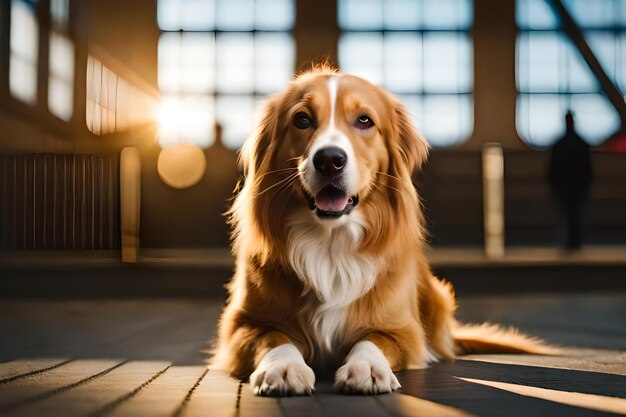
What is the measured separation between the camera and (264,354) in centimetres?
173

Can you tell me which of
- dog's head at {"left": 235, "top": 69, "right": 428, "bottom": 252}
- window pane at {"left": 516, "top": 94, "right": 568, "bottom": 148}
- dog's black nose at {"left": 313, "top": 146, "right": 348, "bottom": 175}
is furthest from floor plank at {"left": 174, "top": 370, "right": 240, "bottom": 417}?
window pane at {"left": 516, "top": 94, "right": 568, "bottom": 148}

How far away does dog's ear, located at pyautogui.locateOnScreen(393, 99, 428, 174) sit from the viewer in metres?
2.11

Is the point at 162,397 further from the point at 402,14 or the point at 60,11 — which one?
the point at 402,14

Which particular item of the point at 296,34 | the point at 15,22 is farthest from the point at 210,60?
the point at 15,22

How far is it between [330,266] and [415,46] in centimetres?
398

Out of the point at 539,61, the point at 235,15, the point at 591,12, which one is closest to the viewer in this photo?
the point at 235,15

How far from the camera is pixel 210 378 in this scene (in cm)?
188

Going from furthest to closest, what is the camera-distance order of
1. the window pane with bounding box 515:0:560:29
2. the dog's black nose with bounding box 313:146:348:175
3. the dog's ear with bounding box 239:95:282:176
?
the window pane with bounding box 515:0:560:29 < the dog's ear with bounding box 239:95:282:176 < the dog's black nose with bounding box 313:146:348:175

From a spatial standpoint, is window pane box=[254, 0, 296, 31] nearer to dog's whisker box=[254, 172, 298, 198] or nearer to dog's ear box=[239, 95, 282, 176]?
dog's ear box=[239, 95, 282, 176]

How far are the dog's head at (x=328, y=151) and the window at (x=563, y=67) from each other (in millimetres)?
3958

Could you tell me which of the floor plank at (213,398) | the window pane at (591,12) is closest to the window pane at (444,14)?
the window pane at (591,12)

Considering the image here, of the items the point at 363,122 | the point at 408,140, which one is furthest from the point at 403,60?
the point at 363,122

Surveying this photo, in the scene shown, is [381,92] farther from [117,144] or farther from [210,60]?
[117,144]

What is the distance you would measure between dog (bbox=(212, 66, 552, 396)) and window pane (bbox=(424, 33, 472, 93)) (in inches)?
145
